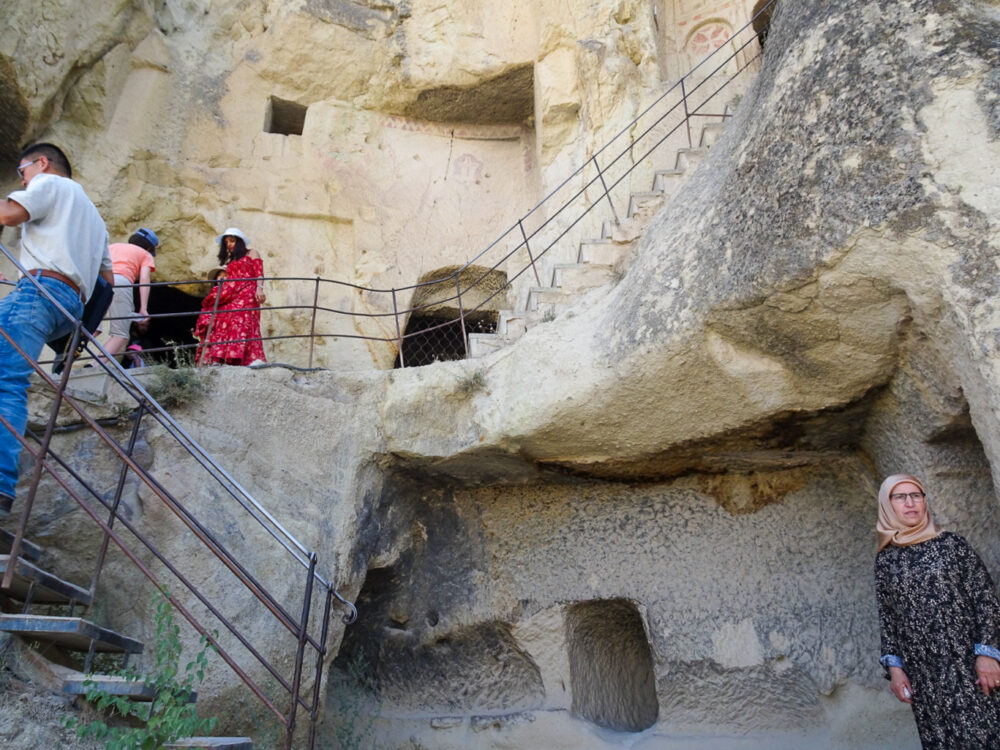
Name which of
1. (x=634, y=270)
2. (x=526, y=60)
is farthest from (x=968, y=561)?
(x=526, y=60)

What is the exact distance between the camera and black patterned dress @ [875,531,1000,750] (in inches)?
137

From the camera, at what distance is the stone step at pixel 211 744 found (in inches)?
122

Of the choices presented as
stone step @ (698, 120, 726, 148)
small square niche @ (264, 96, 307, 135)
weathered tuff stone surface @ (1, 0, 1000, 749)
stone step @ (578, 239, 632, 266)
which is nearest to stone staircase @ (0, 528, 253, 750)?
weathered tuff stone surface @ (1, 0, 1000, 749)

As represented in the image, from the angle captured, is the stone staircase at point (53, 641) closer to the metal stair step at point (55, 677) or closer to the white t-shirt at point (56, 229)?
the metal stair step at point (55, 677)

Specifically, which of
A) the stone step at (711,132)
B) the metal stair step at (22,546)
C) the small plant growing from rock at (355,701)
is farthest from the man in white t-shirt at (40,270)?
the stone step at (711,132)

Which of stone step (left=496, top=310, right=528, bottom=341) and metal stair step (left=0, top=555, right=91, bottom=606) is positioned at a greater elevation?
stone step (left=496, top=310, right=528, bottom=341)

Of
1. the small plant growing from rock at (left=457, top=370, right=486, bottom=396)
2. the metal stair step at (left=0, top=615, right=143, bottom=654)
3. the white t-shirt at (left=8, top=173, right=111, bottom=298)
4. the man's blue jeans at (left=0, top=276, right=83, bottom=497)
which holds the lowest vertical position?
the metal stair step at (left=0, top=615, right=143, bottom=654)

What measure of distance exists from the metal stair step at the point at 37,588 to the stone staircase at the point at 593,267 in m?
3.09

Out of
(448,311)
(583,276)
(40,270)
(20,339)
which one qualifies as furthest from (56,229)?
(448,311)

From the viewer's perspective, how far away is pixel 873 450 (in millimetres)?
5004

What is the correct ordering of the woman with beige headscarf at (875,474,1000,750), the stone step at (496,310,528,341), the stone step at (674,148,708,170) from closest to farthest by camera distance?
1. the woman with beige headscarf at (875,474,1000,750)
2. the stone step at (496,310,528,341)
3. the stone step at (674,148,708,170)

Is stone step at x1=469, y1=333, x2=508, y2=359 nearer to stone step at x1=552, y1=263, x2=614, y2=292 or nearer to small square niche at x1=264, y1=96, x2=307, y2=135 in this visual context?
stone step at x1=552, y1=263, x2=614, y2=292

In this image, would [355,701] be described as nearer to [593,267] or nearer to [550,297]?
[550,297]

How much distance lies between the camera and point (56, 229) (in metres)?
3.96
